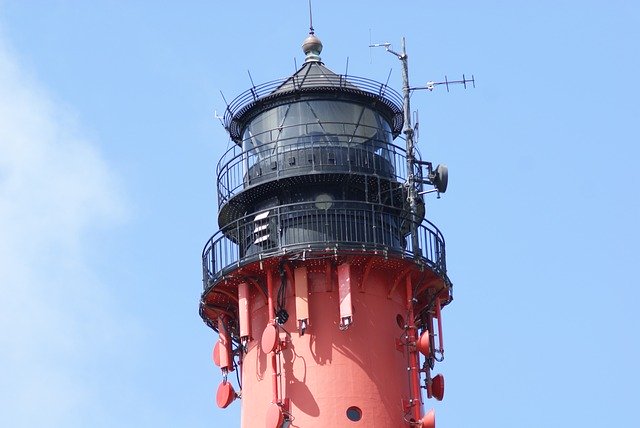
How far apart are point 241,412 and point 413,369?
5.01m

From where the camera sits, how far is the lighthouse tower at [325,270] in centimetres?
4938

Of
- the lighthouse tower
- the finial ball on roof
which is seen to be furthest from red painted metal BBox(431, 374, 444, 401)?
the finial ball on roof

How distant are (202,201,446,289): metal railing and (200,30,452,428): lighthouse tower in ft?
0.13

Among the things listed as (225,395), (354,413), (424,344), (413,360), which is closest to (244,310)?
(225,395)

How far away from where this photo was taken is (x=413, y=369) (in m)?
50.3

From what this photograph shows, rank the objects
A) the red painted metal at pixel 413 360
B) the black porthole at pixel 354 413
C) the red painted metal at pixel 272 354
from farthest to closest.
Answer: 1. the red painted metal at pixel 413 360
2. the red painted metal at pixel 272 354
3. the black porthole at pixel 354 413

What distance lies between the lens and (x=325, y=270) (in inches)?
1980

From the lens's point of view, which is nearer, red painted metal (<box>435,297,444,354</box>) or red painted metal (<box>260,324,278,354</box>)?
red painted metal (<box>260,324,278,354</box>)

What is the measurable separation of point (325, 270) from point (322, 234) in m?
1.00

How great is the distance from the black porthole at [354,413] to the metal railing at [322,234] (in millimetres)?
4244

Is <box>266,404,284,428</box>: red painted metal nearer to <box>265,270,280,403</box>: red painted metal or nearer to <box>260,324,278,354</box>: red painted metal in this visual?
<box>265,270,280,403</box>: red painted metal

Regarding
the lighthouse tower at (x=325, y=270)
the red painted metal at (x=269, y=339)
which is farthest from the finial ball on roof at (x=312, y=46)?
the red painted metal at (x=269, y=339)

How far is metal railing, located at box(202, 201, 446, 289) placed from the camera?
49875 millimetres

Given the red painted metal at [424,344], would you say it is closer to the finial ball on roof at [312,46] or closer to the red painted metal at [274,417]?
the red painted metal at [274,417]
